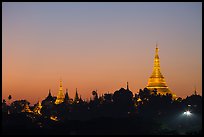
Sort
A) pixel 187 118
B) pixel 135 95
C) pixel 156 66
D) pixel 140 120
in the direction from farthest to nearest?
pixel 156 66
pixel 135 95
pixel 187 118
pixel 140 120

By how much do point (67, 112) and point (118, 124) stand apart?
3653 cm

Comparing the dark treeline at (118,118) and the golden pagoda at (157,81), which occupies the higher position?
the golden pagoda at (157,81)

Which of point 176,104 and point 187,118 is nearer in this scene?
point 187,118

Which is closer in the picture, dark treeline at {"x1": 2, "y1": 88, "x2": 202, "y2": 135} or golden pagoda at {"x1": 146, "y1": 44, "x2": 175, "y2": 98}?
dark treeline at {"x1": 2, "y1": 88, "x2": 202, "y2": 135}

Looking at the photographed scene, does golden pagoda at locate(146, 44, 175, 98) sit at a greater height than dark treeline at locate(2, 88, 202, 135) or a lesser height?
greater

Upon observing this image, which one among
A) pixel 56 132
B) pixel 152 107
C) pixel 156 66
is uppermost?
pixel 156 66

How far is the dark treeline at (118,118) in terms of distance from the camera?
6410 cm

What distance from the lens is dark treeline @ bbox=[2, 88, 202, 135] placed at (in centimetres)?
6410

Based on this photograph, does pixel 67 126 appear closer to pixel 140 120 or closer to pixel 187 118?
pixel 140 120

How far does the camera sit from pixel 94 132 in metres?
63.1

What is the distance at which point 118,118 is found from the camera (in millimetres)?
70875

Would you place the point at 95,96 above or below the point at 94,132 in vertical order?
above

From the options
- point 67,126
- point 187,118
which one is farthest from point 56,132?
point 187,118

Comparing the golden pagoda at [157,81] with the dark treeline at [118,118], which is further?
the golden pagoda at [157,81]
